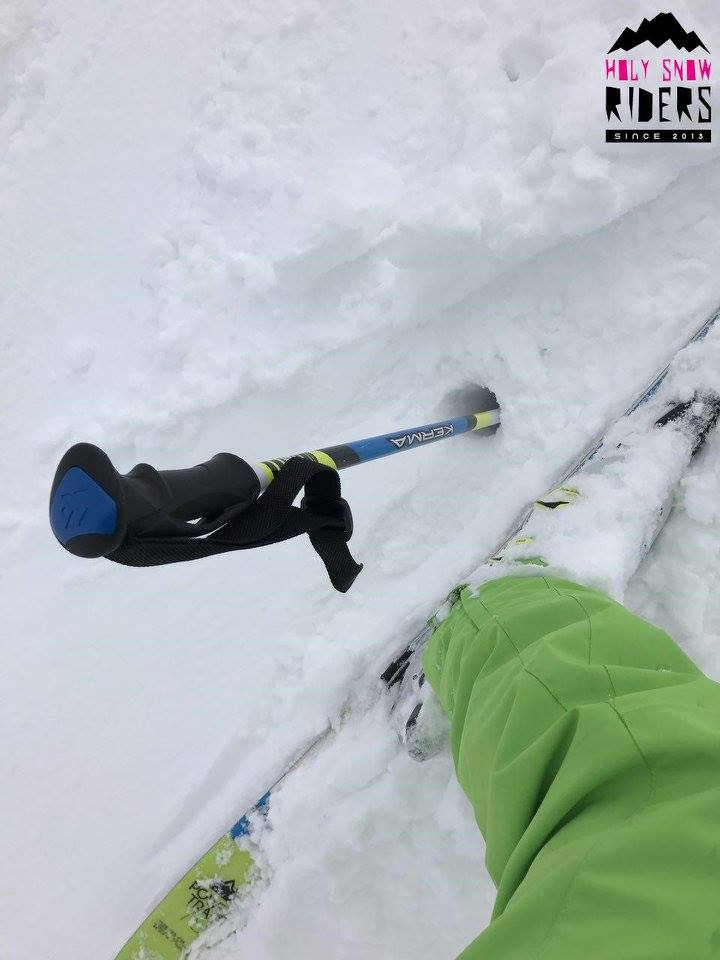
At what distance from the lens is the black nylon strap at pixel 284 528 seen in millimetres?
685

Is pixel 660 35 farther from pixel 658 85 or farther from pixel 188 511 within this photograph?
pixel 188 511

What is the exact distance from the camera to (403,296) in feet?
5.42

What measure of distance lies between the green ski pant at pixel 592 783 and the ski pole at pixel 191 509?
0.30 m

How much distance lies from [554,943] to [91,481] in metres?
0.61

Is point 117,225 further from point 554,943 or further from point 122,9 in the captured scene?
point 554,943

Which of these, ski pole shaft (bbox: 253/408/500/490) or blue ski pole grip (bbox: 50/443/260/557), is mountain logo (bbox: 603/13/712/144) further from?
blue ski pole grip (bbox: 50/443/260/557)

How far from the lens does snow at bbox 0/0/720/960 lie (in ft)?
4.87

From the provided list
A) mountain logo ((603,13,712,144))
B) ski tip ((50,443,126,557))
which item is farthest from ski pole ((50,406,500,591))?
mountain logo ((603,13,712,144))

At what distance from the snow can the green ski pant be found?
26.5 inches

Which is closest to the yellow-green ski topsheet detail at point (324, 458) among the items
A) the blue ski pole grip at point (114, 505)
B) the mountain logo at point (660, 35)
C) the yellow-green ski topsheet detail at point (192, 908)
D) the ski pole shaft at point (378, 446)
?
the ski pole shaft at point (378, 446)

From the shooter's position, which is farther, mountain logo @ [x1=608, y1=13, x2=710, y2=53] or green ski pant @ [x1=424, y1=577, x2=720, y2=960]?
mountain logo @ [x1=608, y1=13, x2=710, y2=53]

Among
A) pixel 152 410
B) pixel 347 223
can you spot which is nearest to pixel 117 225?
pixel 152 410

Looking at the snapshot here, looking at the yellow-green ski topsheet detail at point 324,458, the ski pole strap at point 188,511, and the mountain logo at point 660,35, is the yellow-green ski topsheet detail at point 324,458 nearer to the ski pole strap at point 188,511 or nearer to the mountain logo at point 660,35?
the ski pole strap at point 188,511

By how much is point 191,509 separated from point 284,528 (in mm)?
134
